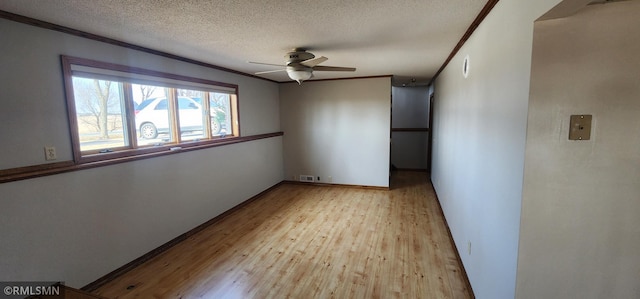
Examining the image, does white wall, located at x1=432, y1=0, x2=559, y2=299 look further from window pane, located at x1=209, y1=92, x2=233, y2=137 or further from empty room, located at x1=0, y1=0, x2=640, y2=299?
window pane, located at x1=209, y1=92, x2=233, y2=137

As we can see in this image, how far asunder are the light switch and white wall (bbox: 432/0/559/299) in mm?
171

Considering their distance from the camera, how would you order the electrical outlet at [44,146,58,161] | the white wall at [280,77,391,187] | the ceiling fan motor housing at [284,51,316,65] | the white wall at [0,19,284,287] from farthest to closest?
1. the white wall at [280,77,391,187]
2. the ceiling fan motor housing at [284,51,316,65]
3. the electrical outlet at [44,146,58,161]
4. the white wall at [0,19,284,287]

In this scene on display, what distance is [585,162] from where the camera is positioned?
3.83 ft

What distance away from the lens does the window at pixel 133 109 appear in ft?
7.43

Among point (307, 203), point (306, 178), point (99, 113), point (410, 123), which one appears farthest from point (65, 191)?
point (410, 123)

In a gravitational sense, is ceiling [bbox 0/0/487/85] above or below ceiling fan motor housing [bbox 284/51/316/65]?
above

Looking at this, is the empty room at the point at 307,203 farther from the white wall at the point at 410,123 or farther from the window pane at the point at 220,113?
the white wall at the point at 410,123

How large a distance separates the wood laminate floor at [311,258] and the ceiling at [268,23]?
222 centimetres

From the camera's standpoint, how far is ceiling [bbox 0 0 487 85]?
173 centimetres

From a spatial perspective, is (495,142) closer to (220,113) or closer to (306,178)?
(220,113)

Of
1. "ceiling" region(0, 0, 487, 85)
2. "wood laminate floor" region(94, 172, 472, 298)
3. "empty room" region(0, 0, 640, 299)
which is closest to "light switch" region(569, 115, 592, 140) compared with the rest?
"empty room" region(0, 0, 640, 299)

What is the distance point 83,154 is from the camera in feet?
7.58

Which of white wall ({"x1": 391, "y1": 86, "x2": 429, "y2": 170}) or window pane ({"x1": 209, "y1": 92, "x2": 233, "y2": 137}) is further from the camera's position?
white wall ({"x1": 391, "y1": 86, "x2": 429, "y2": 170})

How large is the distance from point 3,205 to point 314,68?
2.65m
